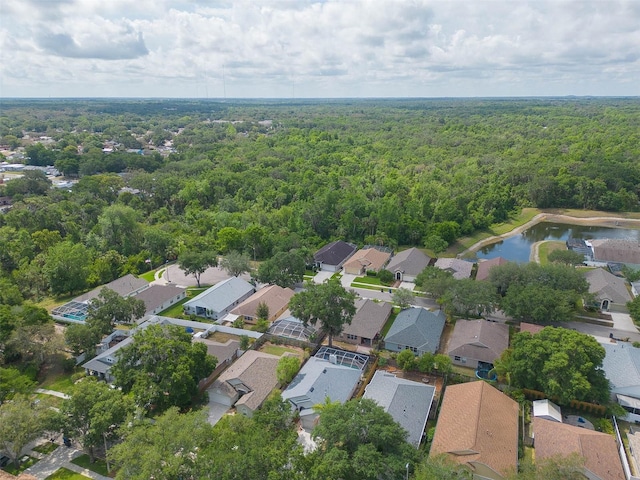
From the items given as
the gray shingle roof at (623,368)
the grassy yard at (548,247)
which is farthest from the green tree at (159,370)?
the grassy yard at (548,247)

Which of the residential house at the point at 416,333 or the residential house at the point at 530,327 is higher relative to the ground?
the residential house at the point at 530,327

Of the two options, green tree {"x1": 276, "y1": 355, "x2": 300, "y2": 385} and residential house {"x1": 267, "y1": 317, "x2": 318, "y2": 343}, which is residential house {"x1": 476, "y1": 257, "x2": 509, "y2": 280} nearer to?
residential house {"x1": 267, "y1": 317, "x2": 318, "y2": 343}

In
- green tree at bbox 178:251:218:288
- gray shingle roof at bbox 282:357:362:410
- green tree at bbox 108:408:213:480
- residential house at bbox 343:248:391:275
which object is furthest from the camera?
residential house at bbox 343:248:391:275

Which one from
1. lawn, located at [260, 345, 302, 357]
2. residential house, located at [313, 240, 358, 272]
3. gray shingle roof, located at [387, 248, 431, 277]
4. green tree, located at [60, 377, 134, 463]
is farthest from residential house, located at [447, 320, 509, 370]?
green tree, located at [60, 377, 134, 463]

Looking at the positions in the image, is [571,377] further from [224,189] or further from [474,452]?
[224,189]

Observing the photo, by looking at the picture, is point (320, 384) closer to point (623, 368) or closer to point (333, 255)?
point (623, 368)

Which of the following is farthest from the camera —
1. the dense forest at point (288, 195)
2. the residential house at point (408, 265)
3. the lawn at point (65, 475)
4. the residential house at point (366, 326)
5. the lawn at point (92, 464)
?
the dense forest at point (288, 195)

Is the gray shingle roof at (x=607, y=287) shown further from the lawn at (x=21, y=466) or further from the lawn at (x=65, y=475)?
the lawn at (x=21, y=466)
